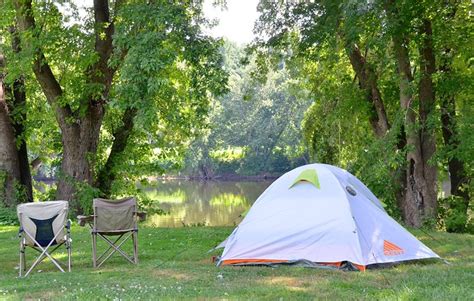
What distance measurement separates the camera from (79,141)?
13141 mm

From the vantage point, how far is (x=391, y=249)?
20.9 ft

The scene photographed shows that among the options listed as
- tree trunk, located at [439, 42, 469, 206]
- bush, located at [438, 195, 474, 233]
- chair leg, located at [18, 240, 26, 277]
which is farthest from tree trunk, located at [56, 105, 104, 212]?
bush, located at [438, 195, 474, 233]

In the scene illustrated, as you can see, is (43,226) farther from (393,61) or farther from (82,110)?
(393,61)

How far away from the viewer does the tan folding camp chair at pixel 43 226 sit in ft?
21.0

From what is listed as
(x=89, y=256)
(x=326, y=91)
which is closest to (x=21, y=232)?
(x=89, y=256)

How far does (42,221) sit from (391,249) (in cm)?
414

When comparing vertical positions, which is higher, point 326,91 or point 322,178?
point 326,91

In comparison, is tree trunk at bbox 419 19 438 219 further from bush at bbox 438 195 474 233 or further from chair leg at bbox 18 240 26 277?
chair leg at bbox 18 240 26 277

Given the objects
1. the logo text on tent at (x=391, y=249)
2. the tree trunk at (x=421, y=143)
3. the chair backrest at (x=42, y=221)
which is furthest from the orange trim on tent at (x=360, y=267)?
the tree trunk at (x=421, y=143)

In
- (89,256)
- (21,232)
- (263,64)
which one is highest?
(263,64)

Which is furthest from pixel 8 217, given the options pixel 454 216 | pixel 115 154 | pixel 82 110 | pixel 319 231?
pixel 454 216

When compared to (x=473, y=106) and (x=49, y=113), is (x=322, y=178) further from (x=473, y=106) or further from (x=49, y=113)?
(x=49, y=113)

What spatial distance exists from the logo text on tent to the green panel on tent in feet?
3.63

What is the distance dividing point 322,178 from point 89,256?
339cm
